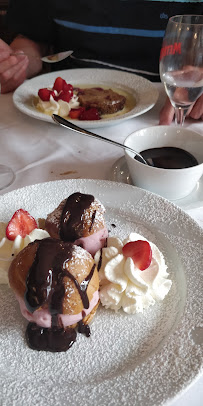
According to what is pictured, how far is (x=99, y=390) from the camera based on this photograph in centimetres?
65

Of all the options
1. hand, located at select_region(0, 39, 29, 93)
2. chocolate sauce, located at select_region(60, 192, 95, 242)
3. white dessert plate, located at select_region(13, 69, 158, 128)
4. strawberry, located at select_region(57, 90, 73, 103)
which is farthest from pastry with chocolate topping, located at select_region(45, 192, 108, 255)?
hand, located at select_region(0, 39, 29, 93)

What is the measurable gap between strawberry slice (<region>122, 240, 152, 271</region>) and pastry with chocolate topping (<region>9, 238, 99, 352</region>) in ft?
0.40

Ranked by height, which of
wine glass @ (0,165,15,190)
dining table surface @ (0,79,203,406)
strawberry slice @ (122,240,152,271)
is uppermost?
strawberry slice @ (122,240,152,271)

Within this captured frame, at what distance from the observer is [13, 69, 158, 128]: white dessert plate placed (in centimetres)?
147

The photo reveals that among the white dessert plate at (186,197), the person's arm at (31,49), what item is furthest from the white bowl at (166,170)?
the person's arm at (31,49)

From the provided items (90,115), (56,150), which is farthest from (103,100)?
(56,150)

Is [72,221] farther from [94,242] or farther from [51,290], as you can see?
[51,290]

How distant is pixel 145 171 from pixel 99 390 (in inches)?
24.1

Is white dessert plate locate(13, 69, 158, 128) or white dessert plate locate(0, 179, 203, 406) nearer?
white dessert plate locate(0, 179, 203, 406)

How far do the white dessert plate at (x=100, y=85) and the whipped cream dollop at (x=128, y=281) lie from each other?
26.7 inches

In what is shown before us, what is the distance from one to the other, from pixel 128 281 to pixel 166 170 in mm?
350

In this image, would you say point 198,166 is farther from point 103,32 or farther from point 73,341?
point 103,32

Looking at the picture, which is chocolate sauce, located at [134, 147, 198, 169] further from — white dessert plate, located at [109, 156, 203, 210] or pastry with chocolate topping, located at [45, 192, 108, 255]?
pastry with chocolate topping, located at [45, 192, 108, 255]

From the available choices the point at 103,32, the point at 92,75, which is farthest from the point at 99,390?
the point at 103,32
